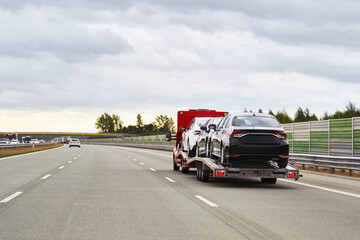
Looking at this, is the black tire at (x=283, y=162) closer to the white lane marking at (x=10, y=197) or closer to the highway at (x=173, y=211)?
the highway at (x=173, y=211)

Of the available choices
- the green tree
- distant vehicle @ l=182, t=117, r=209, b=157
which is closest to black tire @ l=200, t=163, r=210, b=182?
distant vehicle @ l=182, t=117, r=209, b=157

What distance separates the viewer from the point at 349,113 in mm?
38219

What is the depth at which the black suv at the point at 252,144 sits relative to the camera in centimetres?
1265

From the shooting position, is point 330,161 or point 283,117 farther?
point 283,117

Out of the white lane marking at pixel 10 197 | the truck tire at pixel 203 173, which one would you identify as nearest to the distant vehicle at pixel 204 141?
the truck tire at pixel 203 173

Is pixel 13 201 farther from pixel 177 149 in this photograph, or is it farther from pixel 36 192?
pixel 177 149

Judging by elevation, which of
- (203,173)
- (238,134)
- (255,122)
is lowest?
(203,173)

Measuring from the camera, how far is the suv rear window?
13.2 metres

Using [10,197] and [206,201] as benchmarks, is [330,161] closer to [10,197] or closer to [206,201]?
[206,201]

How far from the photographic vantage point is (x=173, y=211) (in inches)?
340

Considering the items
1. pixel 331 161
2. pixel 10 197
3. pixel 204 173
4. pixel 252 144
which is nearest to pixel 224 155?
pixel 252 144

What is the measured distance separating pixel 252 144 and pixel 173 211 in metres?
4.60

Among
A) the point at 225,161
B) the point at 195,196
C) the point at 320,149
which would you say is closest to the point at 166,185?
the point at 225,161

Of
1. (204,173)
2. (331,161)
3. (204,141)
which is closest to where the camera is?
(204,173)
